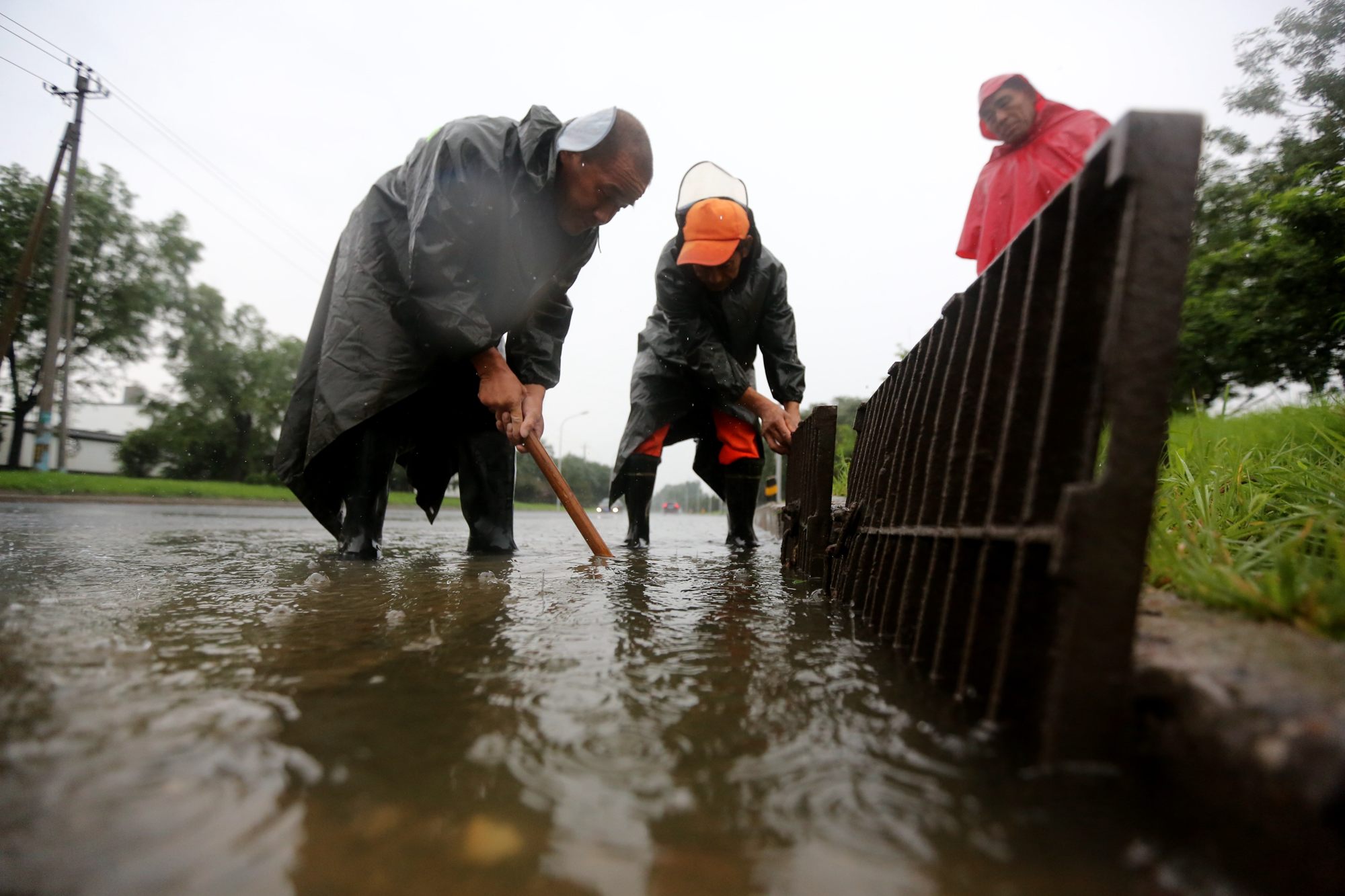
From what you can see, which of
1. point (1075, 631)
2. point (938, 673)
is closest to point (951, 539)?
point (938, 673)

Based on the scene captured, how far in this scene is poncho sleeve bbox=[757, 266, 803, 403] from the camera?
4.27 m

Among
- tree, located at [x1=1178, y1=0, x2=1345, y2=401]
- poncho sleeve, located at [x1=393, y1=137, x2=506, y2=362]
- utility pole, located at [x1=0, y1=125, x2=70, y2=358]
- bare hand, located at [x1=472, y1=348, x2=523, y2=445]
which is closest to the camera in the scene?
poncho sleeve, located at [x1=393, y1=137, x2=506, y2=362]

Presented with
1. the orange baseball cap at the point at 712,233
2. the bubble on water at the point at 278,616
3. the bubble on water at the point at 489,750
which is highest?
the orange baseball cap at the point at 712,233

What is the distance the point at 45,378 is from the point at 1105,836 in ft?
67.6

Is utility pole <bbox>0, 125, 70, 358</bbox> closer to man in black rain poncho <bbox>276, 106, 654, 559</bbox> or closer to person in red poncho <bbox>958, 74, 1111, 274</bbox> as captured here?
man in black rain poncho <bbox>276, 106, 654, 559</bbox>

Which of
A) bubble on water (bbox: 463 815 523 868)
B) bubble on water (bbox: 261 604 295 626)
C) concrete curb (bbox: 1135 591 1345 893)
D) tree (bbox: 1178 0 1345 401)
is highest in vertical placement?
tree (bbox: 1178 0 1345 401)

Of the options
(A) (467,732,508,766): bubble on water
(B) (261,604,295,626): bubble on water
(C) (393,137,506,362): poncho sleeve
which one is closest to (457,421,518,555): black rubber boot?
(C) (393,137,506,362): poncho sleeve

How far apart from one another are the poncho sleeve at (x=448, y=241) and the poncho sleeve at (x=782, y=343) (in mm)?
1875

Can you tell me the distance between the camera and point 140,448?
35.4 metres

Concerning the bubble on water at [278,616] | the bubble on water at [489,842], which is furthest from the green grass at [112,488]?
the bubble on water at [489,842]

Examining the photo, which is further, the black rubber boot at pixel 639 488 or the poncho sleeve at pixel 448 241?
the black rubber boot at pixel 639 488

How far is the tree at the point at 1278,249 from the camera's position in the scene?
Result: 9234mm

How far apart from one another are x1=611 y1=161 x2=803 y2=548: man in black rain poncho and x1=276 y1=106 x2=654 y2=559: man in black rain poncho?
0.67 m

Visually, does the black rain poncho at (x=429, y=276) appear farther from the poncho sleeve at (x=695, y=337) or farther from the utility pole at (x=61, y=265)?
the utility pole at (x=61, y=265)
